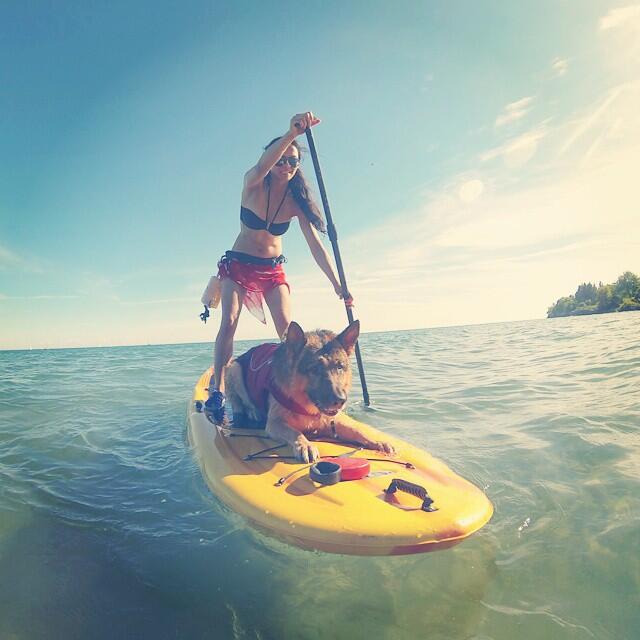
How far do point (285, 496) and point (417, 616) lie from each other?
4.47ft

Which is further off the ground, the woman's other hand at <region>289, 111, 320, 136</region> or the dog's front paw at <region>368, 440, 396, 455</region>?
the woman's other hand at <region>289, 111, 320, 136</region>

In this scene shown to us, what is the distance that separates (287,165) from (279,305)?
2.15m

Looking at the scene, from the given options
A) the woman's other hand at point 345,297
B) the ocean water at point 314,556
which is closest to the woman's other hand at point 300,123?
the woman's other hand at point 345,297

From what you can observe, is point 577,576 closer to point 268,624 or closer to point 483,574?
point 483,574

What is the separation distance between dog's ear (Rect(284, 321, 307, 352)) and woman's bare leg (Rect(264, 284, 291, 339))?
1691 millimetres

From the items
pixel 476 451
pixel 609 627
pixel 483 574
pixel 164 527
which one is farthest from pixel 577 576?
pixel 164 527

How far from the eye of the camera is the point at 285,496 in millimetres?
3475

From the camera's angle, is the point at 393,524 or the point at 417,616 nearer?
the point at 417,616

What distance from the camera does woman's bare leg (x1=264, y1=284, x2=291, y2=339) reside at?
6.29 metres

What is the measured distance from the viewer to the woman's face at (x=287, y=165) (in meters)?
5.68

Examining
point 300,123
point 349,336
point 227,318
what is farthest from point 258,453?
point 300,123

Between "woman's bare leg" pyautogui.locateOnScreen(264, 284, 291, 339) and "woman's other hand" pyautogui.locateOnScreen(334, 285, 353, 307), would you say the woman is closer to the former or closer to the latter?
"woman's bare leg" pyautogui.locateOnScreen(264, 284, 291, 339)

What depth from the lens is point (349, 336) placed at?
15.2 feet

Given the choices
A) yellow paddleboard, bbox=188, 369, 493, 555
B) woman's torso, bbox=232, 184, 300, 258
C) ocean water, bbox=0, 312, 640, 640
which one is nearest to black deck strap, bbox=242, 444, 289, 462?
yellow paddleboard, bbox=188, 369, 493, 555
